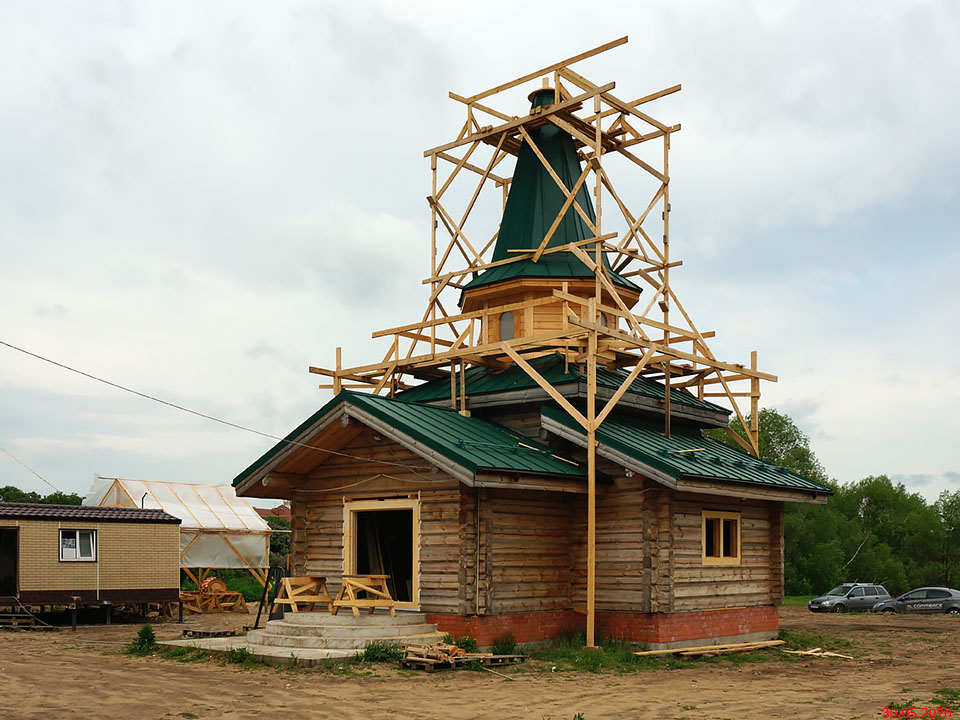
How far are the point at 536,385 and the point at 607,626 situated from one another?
199 inches

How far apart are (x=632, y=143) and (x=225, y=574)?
102 ft

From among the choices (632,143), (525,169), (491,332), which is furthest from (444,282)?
(632,143)

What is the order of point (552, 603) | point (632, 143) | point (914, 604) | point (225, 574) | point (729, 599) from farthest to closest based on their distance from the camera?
point (225, 574)
point (914, 604)
point (632, 143)
point (729, 599)
point (552, 603)

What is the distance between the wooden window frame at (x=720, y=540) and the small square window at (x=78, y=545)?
1619 centimetres

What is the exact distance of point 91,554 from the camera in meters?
26.5

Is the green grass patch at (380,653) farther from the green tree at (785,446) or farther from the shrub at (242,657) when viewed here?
the green tree at (785,446)

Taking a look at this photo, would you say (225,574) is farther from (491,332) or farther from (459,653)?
(459,653)

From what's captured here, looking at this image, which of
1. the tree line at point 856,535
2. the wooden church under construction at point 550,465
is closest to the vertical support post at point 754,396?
the wooden church under construction at point 550,465

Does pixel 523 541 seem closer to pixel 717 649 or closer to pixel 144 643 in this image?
pixel 717 649

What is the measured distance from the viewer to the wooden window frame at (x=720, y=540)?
797 inches

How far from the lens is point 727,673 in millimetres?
17234

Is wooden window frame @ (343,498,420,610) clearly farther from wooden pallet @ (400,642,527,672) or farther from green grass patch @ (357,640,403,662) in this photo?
green grass patch @ (357,640,403,662)

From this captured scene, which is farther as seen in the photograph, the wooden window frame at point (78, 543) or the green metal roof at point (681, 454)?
the wooden window frame at point (78, 543)

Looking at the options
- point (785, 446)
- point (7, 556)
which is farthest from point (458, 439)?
point (785, 446)
